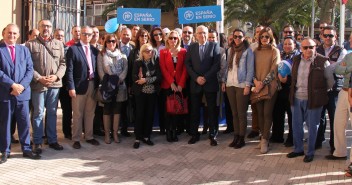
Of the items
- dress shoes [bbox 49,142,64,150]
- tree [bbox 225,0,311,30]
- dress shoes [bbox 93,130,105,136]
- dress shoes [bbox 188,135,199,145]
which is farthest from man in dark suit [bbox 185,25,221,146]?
tree [bbox 225,0,311,30]

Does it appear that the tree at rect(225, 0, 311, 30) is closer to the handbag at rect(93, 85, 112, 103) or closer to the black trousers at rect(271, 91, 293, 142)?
the black trousers at rect(271, 91, 293, 142)

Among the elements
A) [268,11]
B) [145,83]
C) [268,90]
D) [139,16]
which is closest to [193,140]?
[145,83]

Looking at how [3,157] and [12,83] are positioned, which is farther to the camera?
[3,157]

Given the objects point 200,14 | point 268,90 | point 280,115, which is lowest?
point 280,115

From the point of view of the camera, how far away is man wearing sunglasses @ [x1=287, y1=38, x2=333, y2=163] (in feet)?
18.7

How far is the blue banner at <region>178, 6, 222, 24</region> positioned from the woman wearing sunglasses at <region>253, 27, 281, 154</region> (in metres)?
1.71

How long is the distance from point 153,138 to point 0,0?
196 inches

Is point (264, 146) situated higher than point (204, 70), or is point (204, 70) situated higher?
Result: point (204, 70)

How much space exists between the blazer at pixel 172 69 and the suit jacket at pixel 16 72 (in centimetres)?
215

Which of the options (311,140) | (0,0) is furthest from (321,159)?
(0,0)

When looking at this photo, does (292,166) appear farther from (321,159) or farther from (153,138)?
(153,138)

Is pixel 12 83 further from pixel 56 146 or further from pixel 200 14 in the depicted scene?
pixel 200 14

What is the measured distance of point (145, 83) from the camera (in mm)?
6730

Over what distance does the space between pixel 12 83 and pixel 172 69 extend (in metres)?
2.57
